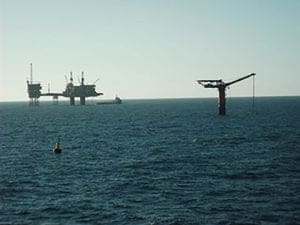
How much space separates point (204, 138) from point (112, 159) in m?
31.9

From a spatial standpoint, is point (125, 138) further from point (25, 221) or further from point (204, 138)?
point (25, 221)

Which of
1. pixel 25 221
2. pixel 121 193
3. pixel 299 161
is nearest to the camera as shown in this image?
pixel 25 221

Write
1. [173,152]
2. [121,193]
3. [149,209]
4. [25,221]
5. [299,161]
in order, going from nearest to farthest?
1. [25,221]
2. [149,209]
3. [121,193]
4. [299,161]
5. [173,152]

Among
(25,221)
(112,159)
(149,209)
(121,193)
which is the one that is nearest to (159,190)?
(121,193)

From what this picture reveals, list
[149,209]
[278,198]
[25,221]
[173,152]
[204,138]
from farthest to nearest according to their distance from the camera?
1. [204,138]
2. [173,152]
3. [278,198]
4. [149,209]
5. [25,221]

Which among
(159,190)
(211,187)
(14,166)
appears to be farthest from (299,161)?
(14,166)

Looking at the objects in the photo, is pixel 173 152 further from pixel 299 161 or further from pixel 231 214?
pixel 231 214

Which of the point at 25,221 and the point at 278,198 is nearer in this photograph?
the point at 25,221

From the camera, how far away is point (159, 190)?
4584 cm

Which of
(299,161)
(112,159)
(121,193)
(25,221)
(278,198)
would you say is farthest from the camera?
(112,159)

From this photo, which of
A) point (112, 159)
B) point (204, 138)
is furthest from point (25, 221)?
point (204, 138)

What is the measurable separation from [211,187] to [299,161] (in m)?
19.1

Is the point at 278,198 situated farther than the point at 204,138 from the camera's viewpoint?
No

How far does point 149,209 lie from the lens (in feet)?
127
